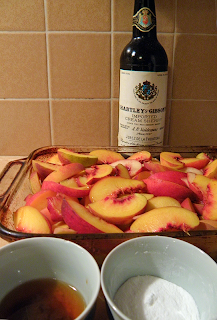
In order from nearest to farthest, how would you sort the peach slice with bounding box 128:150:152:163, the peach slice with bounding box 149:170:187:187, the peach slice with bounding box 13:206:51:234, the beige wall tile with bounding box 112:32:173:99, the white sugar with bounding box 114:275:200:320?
1. the white sugar with bounding box 114:275:200:320
2. the peach slice with bounding box 13:206:51:234
3. the peach slice with bounding box 149:170:187:187
4. the peach slice with bounding box 128:150:152:163
5. the beige wall tile with bounding box 112:32:173:99

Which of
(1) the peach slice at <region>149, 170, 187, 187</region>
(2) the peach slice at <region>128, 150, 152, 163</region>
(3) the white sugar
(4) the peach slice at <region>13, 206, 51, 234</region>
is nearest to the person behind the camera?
(3) the white sugar

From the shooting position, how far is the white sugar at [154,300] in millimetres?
307

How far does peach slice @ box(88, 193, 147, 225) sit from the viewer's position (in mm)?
422

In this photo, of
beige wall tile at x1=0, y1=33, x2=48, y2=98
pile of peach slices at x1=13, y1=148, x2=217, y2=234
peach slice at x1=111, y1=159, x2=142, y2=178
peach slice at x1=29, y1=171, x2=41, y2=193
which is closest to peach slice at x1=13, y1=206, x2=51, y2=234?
pile of peach slices at x1=13, y1=148, x2=217, y2=234

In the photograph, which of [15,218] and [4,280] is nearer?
[4,280]

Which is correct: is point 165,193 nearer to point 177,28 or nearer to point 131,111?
point 131,111

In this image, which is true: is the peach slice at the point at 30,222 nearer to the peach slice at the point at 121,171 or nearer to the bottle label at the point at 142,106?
the peach slice at the point at 121,171

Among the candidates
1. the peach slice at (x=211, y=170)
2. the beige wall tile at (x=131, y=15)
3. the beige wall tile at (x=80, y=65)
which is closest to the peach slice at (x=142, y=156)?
the peach slice at (x=211, y=170)

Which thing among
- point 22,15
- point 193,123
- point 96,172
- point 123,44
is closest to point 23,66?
point 22,15

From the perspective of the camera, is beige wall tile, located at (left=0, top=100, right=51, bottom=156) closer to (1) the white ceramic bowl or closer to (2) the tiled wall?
(2) the tiled wall

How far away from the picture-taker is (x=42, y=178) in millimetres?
584

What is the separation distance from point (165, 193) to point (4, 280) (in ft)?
0.94

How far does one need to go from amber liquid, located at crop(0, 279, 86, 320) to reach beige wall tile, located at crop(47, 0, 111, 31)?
61cm

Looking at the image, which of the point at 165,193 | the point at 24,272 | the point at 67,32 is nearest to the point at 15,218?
the point at 24,272
